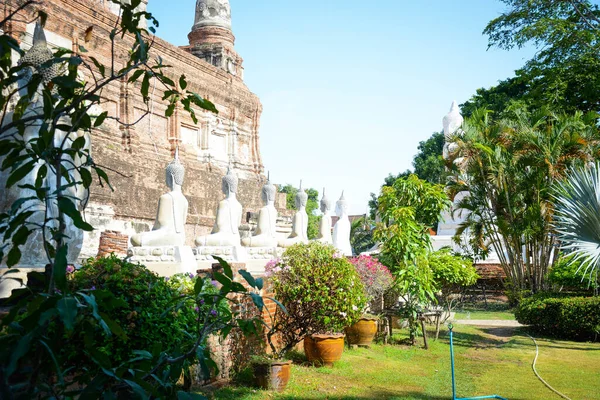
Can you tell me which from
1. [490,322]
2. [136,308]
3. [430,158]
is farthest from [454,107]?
[136,308]

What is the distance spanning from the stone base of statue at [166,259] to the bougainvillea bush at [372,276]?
3.54 m

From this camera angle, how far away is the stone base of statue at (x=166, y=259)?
8000 millimetres

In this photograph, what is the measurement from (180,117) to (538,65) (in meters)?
11.8

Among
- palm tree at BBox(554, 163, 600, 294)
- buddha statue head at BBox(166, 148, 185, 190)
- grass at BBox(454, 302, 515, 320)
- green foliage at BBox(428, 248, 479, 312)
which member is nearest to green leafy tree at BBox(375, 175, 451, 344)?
green foliage at BBox(428, 248, 479, 312)

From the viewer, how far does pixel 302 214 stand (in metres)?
13.6

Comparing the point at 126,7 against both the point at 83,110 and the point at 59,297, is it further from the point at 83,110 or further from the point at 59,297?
the point at 59,297

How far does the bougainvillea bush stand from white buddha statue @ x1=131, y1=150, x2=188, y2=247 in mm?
3543

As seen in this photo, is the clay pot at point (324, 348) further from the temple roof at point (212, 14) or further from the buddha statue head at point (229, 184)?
the temple roof at point (212, 14)

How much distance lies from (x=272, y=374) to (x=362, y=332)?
3.51m

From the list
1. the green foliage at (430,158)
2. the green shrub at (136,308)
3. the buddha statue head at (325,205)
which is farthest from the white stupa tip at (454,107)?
the green shrub at (136,308)

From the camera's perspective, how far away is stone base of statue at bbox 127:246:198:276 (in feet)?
26.2

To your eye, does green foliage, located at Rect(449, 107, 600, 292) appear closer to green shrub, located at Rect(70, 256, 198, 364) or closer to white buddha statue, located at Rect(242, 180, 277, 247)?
white buddha statue, located at Rect(242, 180, 277, 247)

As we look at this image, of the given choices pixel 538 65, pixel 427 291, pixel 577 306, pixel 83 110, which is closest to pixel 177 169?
pixel 427 291

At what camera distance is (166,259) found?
814 centimetres
